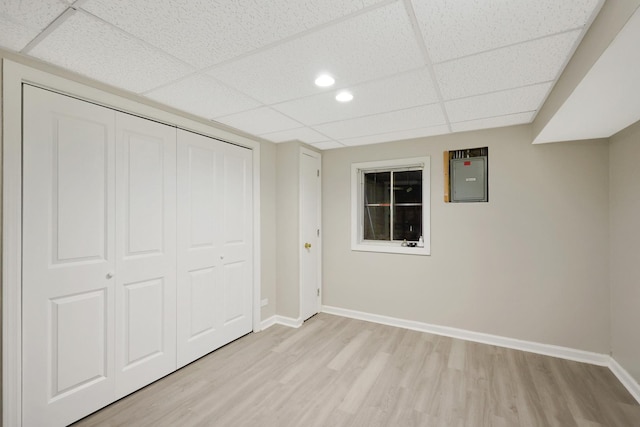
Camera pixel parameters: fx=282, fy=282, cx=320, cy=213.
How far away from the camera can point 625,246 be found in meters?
2.38

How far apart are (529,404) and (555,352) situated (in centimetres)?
106

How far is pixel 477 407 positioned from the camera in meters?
2.10

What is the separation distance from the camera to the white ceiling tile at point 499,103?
2154 millimetres

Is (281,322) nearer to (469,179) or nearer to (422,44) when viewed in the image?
(469,179)

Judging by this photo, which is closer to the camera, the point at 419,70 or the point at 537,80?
the point at 419,70

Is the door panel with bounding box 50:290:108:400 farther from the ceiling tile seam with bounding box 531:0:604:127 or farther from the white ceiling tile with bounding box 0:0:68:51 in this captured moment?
the ceiling tile seam with bounding box 531:0:604:127

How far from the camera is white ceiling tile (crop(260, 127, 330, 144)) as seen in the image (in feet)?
10.5

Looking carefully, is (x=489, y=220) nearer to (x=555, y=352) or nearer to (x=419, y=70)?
(x=555, y=352)

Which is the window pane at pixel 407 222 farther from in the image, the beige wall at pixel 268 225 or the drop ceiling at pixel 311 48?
the beige wall at pixel 268 225

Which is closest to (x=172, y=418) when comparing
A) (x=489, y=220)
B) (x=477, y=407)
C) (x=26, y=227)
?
(x=26, y=227)

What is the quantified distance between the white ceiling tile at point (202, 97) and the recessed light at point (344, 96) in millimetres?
690

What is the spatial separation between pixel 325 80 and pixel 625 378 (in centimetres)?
341

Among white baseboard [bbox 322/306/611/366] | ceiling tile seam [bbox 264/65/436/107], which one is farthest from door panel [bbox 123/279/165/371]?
white baseboard [bbox 322/306/611/366]

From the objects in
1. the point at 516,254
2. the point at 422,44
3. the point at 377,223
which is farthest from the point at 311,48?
the point at 516,254
